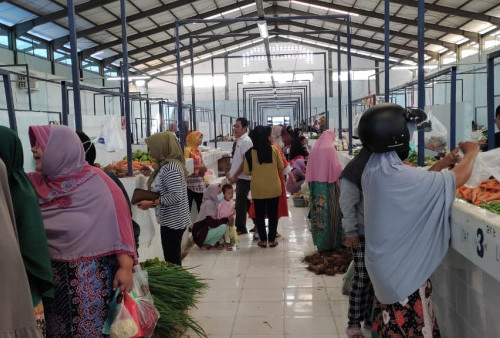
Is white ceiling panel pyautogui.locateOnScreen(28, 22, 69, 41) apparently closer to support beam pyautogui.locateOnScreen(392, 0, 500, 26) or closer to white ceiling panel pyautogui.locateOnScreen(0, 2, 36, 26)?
white ceiling panel pyautogui.locateOnScreen(0, 2, 36, 26)

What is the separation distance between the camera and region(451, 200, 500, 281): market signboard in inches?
70.5

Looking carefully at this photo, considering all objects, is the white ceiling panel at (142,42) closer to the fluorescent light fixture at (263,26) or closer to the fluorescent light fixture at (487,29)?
the fluorescent light fixture at (487,29)

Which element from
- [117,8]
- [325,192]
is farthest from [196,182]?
[117,8]

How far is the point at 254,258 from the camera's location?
5.64 metres

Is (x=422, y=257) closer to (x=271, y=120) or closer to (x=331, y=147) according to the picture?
(x=331, y=147)

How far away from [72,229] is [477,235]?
5.31 ft

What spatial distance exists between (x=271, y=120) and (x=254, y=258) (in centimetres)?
3167

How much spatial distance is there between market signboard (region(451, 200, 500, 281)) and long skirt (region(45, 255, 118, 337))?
150cm

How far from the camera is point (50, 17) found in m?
14.4

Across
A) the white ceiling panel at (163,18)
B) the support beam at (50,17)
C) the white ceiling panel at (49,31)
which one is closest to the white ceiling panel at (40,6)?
the support beam at (50,17)

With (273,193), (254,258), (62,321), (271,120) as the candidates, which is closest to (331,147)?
(273,193)

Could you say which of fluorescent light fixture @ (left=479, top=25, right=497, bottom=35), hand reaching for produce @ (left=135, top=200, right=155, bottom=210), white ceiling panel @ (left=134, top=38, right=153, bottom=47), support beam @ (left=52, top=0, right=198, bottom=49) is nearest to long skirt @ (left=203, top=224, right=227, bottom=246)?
hand reaching for produce @ (left=135, top=200, right=155, bottom=210)

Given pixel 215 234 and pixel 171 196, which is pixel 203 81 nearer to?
pixel 215 234

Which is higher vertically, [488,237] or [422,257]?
[488,237]
